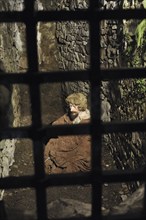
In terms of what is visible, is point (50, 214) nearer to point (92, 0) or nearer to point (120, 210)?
point (120, 210)

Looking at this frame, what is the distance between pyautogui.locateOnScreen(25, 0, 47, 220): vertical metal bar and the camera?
1.33 meters

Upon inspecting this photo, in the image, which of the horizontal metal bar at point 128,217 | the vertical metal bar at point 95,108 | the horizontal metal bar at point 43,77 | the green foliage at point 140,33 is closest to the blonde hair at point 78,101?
the green foliage at point 140,33

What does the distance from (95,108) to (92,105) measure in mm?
11

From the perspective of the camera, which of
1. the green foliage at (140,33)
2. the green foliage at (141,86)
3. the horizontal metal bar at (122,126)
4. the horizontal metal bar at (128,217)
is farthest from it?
the green foliage at (141,86)

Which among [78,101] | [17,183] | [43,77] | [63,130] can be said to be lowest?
[78,101]

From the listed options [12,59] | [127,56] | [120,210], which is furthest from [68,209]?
[12,59]

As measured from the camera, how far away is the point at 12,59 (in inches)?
258

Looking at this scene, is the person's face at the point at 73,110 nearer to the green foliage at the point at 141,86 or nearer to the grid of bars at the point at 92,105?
the green foliage at the point at 141,86

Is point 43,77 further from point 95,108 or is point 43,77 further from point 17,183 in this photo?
point 17,183

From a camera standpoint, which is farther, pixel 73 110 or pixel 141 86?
pixel 73 110

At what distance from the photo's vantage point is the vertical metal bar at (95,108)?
1346 mm

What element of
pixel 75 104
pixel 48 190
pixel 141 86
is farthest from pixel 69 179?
pixel 48 190

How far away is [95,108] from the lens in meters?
1.41

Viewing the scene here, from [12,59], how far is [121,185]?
2.03 metres
